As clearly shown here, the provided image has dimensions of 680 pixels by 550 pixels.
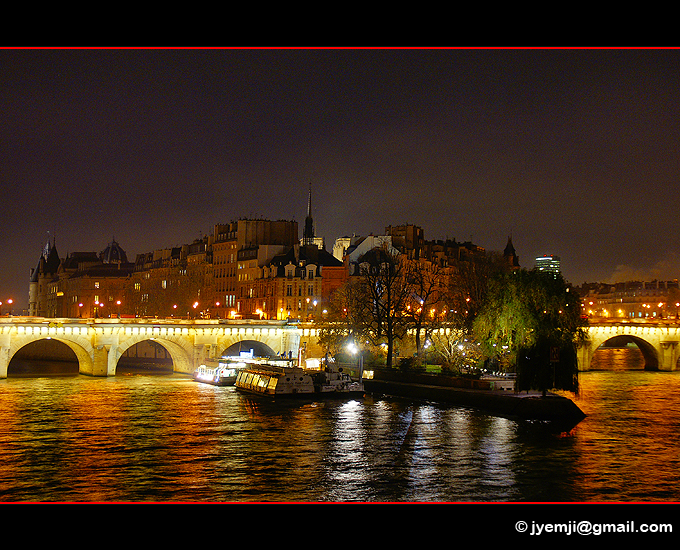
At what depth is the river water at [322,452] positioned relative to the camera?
103 feet

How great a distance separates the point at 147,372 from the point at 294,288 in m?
32.8

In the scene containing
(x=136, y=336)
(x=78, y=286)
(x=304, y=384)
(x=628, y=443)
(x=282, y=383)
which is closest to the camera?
(x=628, y=443)

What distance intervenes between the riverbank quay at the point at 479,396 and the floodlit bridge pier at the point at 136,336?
845 inches

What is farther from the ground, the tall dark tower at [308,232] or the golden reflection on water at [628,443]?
the tall dark tower at [308,232]

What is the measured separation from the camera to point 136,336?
78.2 m

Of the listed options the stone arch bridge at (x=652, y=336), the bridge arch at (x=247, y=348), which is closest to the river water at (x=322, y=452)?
the stone arch bridge at (x=652, y=336)

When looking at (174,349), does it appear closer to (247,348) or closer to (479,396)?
(247,348)

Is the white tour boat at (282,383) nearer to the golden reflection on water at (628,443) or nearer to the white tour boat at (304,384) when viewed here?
the white tour boat at (304,384)

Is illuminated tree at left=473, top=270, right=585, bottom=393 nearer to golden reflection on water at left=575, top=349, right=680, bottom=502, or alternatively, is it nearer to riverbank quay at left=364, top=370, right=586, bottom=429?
riverbank quay at left=364, top=370, right=586, bottom=429

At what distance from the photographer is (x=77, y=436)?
136 feet

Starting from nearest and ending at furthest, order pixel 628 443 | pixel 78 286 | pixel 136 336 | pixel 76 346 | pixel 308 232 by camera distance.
Answer: 1. pixel 628 443
2. pixel 76 346
3. pixel 136 336
4. pixel 308 232
5. pixel 78 286

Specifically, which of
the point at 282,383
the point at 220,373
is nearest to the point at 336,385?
the point at 282,383

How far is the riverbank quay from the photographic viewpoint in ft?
156

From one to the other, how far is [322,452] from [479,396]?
16.1 m
